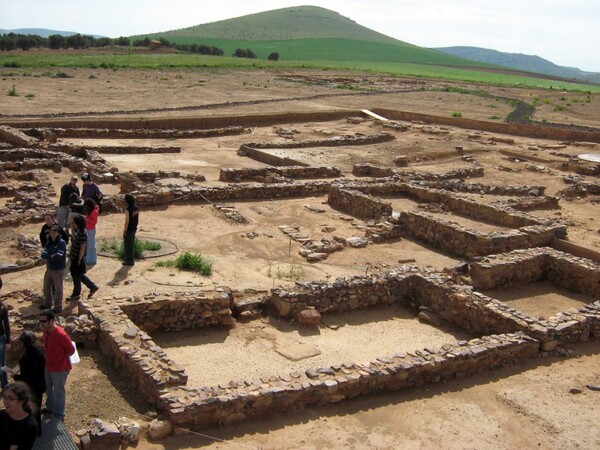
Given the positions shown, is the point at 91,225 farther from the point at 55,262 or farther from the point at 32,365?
the point at 32,365

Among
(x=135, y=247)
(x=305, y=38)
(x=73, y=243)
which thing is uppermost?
(x=305, y=38)

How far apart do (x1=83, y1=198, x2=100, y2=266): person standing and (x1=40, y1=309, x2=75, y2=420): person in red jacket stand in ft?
16.1

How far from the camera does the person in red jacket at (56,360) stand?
7055 mm

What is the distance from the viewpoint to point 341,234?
1612 cm

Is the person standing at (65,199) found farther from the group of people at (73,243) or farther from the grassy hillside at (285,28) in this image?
the grassy hillside at (285,28)

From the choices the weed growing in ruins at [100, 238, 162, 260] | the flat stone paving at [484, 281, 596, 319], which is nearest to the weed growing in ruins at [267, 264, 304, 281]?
the weed growing in ruins at [100, 238, 162, 260]

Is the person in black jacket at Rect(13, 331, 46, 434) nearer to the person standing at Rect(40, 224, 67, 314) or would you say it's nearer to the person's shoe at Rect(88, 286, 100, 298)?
the person standing at Rect(40, 224, 67, 314)

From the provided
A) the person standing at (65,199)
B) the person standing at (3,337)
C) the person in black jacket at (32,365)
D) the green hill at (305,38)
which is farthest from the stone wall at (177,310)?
the green hill at (305,38)

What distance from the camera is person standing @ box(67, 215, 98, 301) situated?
1009cm

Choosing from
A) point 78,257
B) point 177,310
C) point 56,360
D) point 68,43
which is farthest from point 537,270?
point 68,43

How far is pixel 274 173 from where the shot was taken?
2144 centimetres

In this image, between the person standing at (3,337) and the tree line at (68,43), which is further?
the tree line at (68,43)

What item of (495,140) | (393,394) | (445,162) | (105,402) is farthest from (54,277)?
(495,140)

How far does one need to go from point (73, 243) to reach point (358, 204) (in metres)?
9.67
